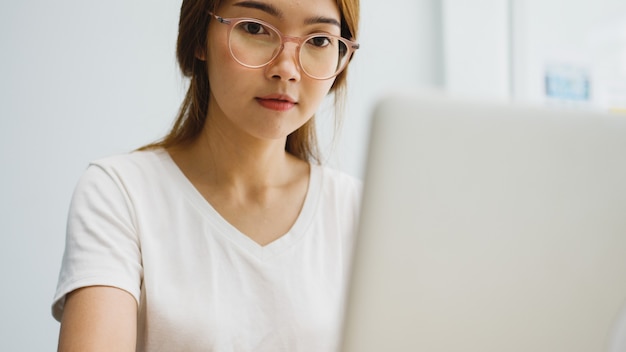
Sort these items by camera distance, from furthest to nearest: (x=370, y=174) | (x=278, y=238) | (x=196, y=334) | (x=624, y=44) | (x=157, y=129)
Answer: (x=624, y=44) < (x=157, y=129) < (x=278, y=238) < (x=196, y=334) < (x=370, y=174)

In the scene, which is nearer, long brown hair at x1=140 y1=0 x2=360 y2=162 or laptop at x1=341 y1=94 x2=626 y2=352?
laptop at x1=341 y1=94 x2=626 y2=352

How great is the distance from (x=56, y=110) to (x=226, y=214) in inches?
33.6

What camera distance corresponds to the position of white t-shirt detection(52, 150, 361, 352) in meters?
0.90

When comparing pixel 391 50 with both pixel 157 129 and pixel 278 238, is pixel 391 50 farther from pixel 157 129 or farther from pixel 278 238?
pixel 278 238

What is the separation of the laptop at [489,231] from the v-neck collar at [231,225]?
0.61 m

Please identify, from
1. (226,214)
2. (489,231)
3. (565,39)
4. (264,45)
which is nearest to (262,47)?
(264,45)

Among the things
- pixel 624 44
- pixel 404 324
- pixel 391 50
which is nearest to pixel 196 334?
pixel 404 324

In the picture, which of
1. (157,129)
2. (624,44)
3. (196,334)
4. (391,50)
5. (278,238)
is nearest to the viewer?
(196,334)

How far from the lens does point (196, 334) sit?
36.4 inches

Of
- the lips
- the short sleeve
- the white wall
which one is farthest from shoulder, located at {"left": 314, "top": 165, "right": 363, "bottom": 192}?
the white wall

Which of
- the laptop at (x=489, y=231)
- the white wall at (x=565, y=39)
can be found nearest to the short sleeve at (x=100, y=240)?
the laptop at (x=489, y=231)

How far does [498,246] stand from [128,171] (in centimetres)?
70

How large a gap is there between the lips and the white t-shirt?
179 millimetres

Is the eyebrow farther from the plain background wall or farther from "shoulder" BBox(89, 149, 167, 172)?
the plain background wall
